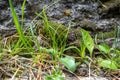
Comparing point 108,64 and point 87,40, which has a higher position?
point 87,40

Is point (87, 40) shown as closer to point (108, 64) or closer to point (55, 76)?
point (108, 64)

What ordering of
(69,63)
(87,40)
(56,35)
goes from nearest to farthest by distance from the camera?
(69,63)
(87,40)
(56,35)

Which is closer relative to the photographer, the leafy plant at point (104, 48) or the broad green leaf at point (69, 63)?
the broad green leaf at point (69, 63)

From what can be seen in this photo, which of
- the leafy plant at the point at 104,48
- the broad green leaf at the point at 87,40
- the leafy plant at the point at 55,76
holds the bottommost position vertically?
the leafy plant at the point at 55,76

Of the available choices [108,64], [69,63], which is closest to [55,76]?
[69,63]

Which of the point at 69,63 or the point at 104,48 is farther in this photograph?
the point at 104,48

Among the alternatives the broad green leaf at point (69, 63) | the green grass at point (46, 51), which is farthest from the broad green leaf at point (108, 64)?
the broad green leaf at point (69, 63)

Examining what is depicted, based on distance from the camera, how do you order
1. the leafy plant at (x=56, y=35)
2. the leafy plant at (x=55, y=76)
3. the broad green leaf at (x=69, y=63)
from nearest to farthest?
the leafy plant at (x=55, y=76)
the broad green leaf at (x=69, y=63)
the leafy plant at (x=56, y=35)

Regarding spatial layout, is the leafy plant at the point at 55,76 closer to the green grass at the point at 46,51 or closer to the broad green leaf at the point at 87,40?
the green grass at the point at 46,51

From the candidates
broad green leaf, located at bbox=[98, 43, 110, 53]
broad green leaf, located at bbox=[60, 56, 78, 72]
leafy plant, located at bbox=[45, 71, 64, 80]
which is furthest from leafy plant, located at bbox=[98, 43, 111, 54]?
leafy plant, located at bbox=[45, 71, 64, 80]

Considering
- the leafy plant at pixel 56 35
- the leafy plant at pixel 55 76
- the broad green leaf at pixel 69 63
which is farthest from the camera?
the leafy plant at pixel 56 35

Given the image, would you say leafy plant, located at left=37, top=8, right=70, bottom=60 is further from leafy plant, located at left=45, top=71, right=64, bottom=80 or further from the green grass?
leafy plant, located at left=45, top=71, right=64, bottom=80

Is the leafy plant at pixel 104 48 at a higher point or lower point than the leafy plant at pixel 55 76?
higher
